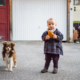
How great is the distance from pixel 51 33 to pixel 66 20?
751cm

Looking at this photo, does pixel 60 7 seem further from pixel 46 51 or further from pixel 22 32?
pixel 46 51

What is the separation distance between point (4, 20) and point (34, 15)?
6.07ft

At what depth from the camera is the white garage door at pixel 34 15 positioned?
1147 centimetres

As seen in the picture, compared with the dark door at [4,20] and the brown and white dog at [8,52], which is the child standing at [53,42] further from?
the dark door at [4,20]

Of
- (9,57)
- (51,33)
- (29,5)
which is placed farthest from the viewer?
(29,5)

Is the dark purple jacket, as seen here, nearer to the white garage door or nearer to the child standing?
the child standing

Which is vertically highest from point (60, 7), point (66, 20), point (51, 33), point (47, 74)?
point (60, 7)

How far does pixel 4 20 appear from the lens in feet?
37.8

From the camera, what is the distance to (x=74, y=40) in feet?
37.8

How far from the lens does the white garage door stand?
452 inches

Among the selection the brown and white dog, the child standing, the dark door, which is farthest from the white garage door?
the child standing

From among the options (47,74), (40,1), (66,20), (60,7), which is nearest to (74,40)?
(66,20)

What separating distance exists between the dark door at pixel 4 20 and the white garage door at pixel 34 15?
423 millimetres

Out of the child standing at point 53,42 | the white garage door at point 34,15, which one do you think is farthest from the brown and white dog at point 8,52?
the white garage door at point 34,15
